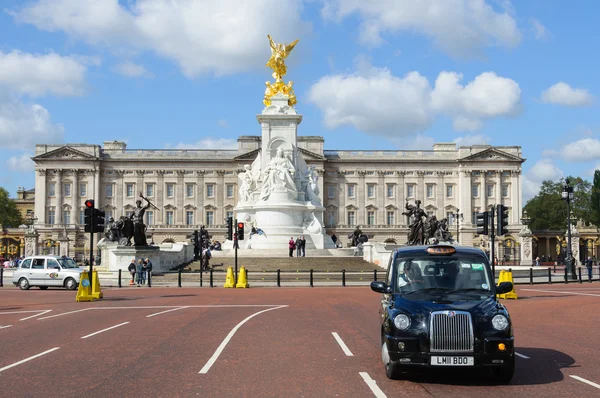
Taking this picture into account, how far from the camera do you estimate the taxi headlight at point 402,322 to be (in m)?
9.88

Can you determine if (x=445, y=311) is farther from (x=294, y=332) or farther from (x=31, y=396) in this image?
(x=294, y=332)

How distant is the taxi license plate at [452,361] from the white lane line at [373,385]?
2.74 ft

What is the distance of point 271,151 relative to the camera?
60094 mm

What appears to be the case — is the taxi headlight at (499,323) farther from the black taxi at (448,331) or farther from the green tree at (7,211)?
the green tree at (7,211)

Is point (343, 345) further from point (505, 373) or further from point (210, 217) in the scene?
point (210, 217)

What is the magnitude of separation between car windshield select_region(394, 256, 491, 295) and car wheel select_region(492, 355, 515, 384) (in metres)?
1.32

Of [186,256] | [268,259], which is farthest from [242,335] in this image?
[186,256]

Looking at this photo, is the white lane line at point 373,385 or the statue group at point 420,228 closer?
the white lane line at point 373,385

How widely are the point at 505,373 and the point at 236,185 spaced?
372ft

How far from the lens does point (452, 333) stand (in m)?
9.69

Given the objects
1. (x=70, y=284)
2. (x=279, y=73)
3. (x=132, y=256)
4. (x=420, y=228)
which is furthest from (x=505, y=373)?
(x=279, y=73)

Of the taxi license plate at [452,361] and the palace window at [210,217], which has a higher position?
the palace window at [210,217]

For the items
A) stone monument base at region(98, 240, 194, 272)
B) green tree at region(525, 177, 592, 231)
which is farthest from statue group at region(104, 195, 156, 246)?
green tree at region(525, 177, 592, 231)

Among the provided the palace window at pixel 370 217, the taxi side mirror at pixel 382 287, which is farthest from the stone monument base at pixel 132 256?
the palace window at pixel 370 217
